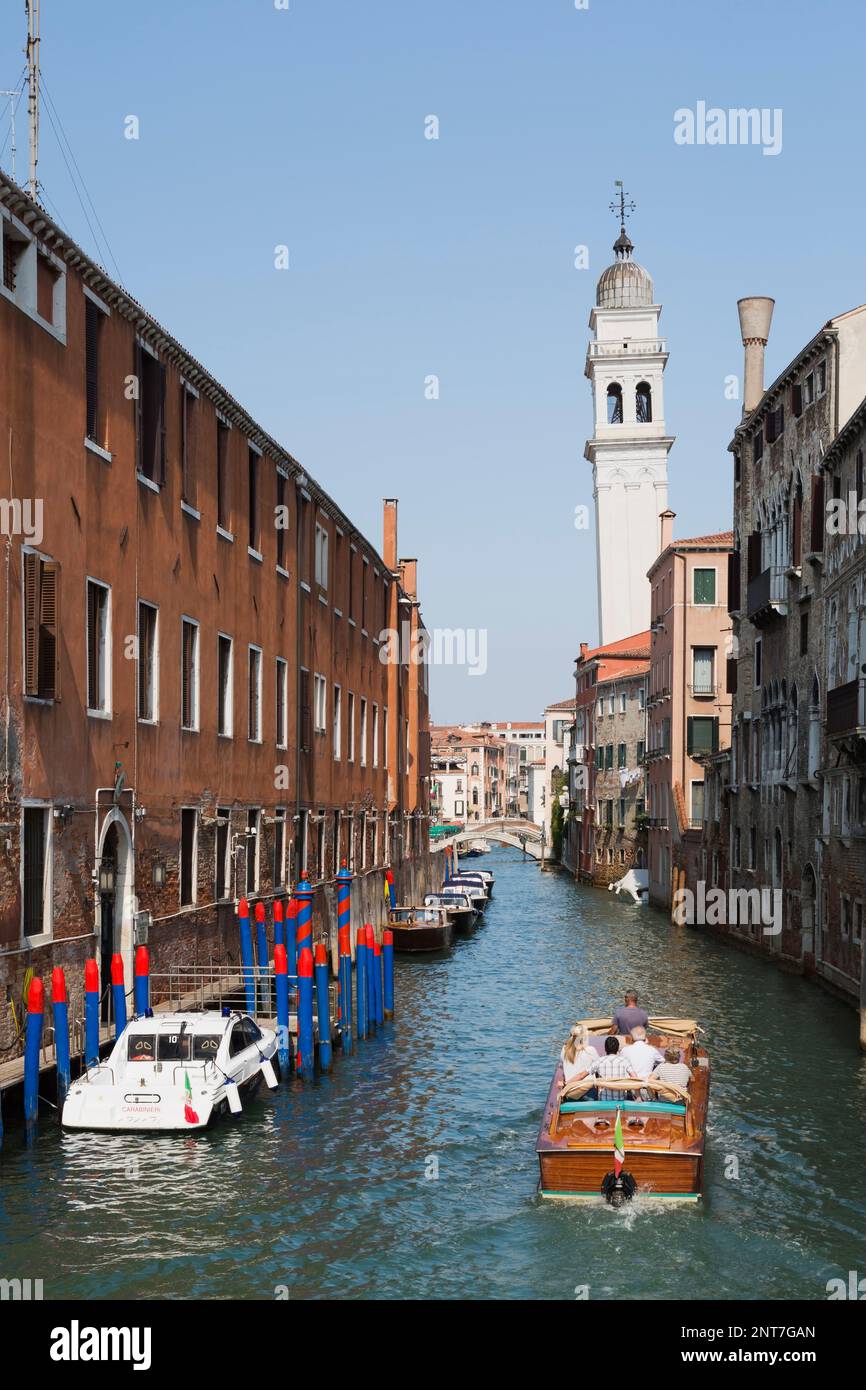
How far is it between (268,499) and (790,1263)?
65.6 feet

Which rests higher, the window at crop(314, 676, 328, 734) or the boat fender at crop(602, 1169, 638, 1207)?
the window at crop(314, 676, 328, 734)

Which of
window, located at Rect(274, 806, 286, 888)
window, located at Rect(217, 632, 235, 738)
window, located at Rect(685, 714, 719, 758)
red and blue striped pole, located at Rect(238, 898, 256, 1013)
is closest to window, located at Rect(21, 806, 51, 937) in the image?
red and blue striped pole, located at Rect(238, 898, 256, 1013)

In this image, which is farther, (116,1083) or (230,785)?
(230,785)

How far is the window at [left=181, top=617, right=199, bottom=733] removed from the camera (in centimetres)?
2503

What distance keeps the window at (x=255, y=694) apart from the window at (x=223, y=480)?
322 cm

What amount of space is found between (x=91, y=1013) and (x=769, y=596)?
23.7 m

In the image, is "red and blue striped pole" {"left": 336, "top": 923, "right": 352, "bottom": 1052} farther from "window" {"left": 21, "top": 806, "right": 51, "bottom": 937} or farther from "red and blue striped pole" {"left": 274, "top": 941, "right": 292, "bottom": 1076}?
"window" {"left": 21, "top": 806, "right": 51, "bottom": 937}

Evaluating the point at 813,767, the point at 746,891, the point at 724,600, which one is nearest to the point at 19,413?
the point at 813,767

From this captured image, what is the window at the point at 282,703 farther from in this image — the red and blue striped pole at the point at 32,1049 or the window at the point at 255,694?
the red and blue striped pole at the point at 32,1049

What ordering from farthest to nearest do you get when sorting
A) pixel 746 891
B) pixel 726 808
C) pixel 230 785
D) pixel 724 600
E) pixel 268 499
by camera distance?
pixel 724 600, pixel 726 808, pixel 746 891, pixel 268 499, pixel 230 785

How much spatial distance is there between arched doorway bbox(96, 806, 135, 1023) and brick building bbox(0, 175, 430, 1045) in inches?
1.3

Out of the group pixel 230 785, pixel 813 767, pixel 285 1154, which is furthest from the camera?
pixel 813 767
